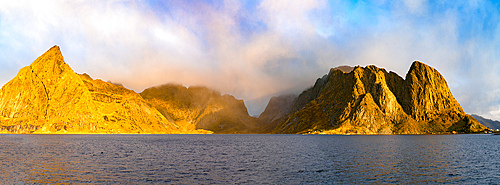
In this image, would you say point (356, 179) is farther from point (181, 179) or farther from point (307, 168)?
point (181, 179)

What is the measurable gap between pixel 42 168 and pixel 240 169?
1608 inches

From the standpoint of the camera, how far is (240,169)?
2525 inches

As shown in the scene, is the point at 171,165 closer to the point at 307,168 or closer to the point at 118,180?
the point at 118,180

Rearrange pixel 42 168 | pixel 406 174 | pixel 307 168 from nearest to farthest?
pixel 406 174 → pixel 42 168 → pixel 307 168

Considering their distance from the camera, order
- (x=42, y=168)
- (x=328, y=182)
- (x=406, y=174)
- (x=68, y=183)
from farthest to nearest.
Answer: (x=42, y=168) → (x=406, y=174) → (x=328, y=182) → (x=68, y=183)

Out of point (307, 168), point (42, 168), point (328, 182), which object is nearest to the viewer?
point (328, 182)

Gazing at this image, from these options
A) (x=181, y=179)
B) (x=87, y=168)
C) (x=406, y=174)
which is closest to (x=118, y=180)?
(x=181, y=179)

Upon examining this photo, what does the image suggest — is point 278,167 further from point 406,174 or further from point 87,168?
point 87,168

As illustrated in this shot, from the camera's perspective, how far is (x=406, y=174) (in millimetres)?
57906

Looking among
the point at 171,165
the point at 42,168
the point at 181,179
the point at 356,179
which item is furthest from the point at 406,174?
the point at 42,168

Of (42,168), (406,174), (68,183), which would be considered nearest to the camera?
(68,183)

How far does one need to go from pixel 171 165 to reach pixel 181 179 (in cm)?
1894

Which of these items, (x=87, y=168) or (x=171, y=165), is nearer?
(x=87, y=168)

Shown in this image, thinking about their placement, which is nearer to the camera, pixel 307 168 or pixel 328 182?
pixel 328 182
